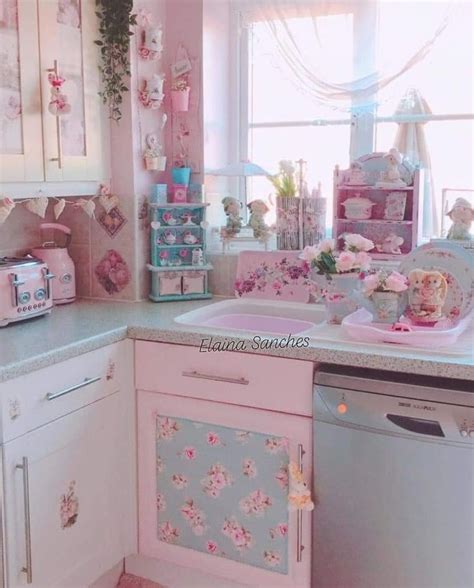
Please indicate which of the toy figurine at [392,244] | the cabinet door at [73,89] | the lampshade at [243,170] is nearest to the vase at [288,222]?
the lampshade at [243,170]

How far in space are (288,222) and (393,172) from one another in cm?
39

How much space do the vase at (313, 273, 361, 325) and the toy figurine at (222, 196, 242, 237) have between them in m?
0.55

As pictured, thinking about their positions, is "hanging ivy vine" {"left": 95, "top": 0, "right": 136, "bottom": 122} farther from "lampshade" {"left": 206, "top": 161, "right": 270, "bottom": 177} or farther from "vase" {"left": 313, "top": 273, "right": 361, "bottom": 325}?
"vase" {"left": 313, "top": 273, "right": 361, "bottom": 325}

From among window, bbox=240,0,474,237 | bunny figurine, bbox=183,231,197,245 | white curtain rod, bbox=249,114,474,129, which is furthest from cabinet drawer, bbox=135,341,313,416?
white curtain rod, bbox=249,114,474,129

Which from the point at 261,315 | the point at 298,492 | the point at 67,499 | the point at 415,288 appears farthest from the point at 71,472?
the point at 415,288

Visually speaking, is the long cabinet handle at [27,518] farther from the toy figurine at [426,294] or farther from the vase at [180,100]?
the vase at [180,100]

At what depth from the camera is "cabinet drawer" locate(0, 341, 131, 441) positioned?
1.73m

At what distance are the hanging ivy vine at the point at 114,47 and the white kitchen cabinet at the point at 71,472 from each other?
2.82ft

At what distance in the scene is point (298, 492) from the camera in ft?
6.15

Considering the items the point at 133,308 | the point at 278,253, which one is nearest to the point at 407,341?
the point at 278,253

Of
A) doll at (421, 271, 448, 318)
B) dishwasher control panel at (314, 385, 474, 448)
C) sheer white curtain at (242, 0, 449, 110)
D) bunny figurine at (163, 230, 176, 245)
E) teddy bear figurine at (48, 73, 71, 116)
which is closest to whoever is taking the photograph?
dishwasher control panel at (314, 385, 474, 448)

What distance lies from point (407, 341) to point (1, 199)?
120 centimetres

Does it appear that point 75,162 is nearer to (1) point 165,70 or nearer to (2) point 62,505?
(1) point 165,70

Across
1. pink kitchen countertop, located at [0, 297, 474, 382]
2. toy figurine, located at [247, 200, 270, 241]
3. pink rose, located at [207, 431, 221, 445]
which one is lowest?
pink rose, located at [207, 431, 221, 445]
